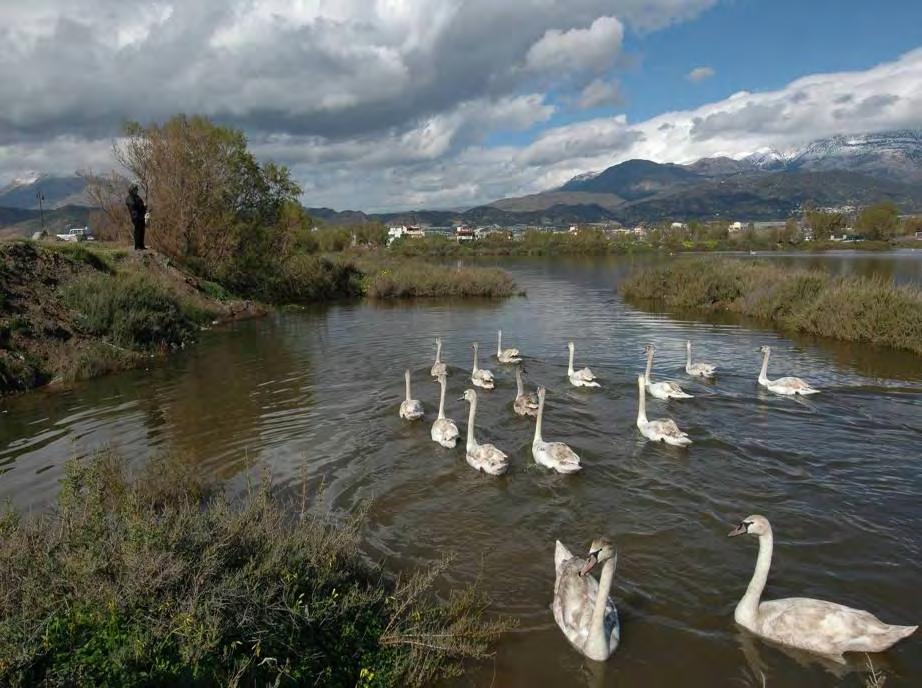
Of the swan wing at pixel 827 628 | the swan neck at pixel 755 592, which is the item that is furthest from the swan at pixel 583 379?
the swan wing at pixel 827 628

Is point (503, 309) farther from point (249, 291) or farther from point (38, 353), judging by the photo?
point (38, 353)

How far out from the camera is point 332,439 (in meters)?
12.2

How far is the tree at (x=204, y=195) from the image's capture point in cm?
3212

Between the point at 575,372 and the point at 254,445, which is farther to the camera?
the point at 575,372

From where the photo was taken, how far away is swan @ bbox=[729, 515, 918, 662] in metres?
5.78

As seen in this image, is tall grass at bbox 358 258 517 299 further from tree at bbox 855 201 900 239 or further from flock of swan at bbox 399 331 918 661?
tree at bbox 855 201 900 239

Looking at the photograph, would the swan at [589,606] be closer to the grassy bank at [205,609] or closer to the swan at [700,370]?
the grassy bank at [205,609]

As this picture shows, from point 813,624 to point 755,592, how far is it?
1.96 feet

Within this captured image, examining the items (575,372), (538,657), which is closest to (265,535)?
(538,657)

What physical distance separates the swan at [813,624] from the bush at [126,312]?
20.3m

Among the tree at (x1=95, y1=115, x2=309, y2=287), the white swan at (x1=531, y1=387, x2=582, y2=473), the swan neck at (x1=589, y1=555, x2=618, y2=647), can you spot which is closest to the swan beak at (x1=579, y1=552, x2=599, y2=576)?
the swan neck at (x1=589, y1=555, x2=618, y2=647)


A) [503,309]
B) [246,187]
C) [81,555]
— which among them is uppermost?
[246,187]

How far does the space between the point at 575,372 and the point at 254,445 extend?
9.29 m

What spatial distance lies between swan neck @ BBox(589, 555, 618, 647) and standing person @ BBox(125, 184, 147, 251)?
27.9 m
